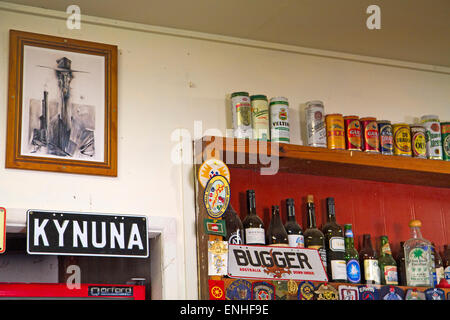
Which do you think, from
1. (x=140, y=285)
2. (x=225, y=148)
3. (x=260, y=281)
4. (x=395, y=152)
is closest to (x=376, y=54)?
(x=395, y=152)

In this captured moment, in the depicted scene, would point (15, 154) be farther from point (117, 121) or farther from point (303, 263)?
point (303, 263)

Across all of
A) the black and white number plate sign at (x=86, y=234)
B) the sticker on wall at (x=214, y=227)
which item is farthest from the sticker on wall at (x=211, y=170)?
the black and white number plate sign at (x=86, y=234)

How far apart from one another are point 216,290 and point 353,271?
569 mm

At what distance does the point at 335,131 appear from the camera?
2.73m

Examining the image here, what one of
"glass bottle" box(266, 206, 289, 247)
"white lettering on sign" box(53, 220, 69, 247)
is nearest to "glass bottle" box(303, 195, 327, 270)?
"glass bottle" box(266, 206, 289, 247)

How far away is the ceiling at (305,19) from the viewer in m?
2.57

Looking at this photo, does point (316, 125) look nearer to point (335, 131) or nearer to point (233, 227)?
point (335, 131)

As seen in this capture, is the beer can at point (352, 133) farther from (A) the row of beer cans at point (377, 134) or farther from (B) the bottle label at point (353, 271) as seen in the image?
(B) the bottle label at point (353, 271)

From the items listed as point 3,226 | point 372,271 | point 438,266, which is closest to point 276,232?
point 372,271

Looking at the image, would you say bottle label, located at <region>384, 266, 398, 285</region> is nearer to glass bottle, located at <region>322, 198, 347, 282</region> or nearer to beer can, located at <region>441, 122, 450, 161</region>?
glass bottle, located at <region>322, 198, 347, 282</region>

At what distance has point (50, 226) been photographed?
2.29 metres

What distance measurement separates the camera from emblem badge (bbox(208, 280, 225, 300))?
2342 millimetres

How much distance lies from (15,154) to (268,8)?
1.06 meters

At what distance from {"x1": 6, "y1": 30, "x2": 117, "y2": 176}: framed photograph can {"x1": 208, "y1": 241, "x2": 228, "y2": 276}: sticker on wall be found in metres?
0.44
